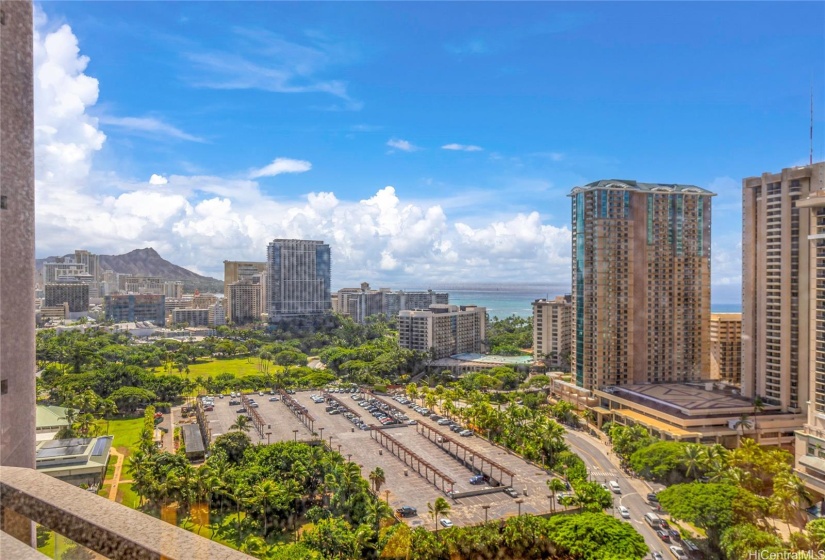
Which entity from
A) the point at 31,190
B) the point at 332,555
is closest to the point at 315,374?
the point at 332,555

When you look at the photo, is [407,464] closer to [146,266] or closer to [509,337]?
[509,337]

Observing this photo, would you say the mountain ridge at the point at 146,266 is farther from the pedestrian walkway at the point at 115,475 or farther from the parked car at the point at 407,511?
the parked car at the point at 407,511

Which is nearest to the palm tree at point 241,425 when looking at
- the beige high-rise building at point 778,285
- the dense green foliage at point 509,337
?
the beige high-rise building at point 778,285

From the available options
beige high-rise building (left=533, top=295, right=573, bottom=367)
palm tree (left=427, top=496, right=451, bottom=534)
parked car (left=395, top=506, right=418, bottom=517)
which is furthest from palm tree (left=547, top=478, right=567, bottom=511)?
beige high-rise building (left=533, top=295, right=573, bottom=367)

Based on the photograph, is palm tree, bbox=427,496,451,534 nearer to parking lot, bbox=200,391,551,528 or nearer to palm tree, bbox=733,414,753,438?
parking lot, bbox=200,391,551,528

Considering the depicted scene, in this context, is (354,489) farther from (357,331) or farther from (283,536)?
(357,331)

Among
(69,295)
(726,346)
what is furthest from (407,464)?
(69,295)

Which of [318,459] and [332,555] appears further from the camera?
[318,459]
